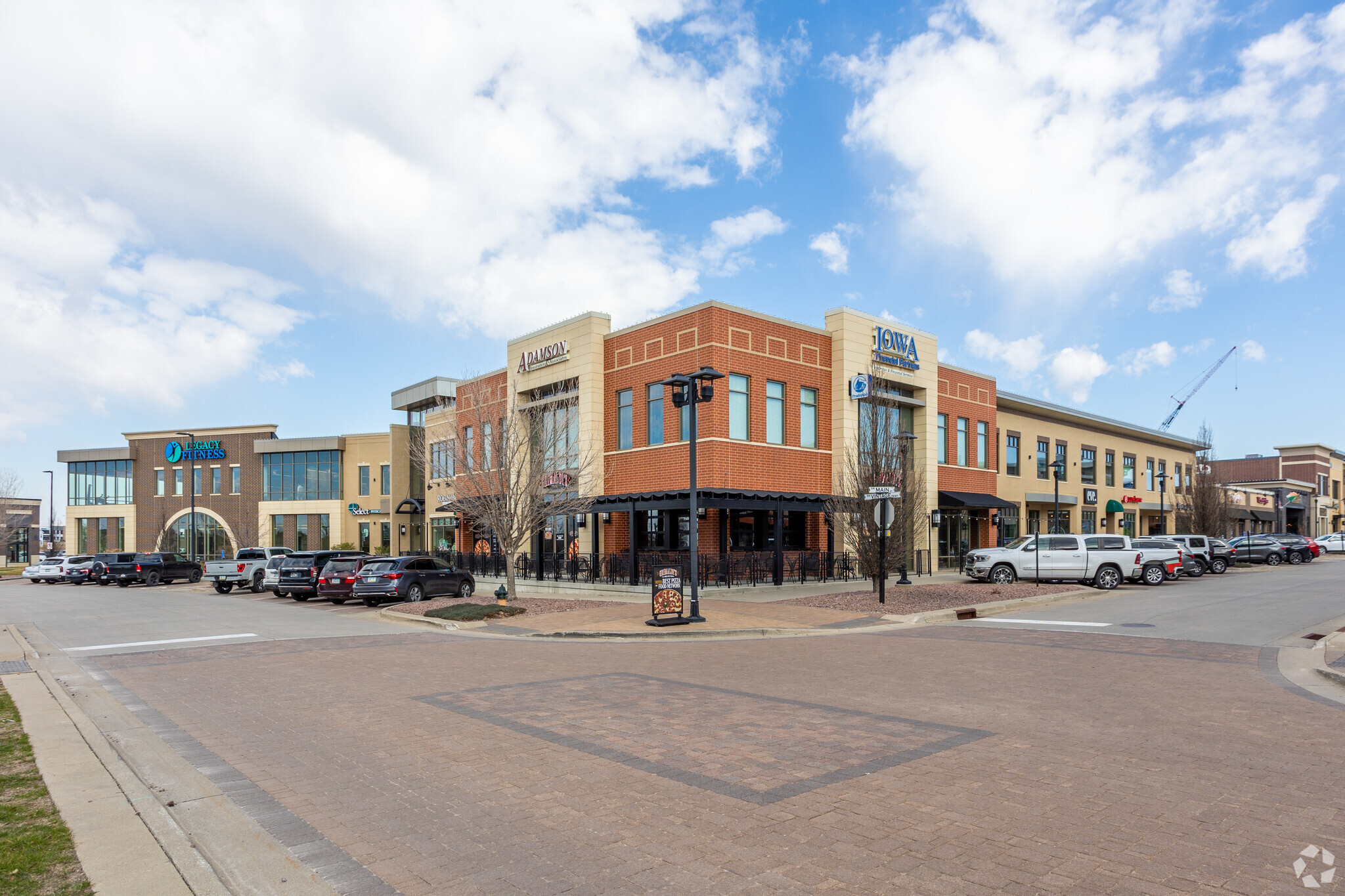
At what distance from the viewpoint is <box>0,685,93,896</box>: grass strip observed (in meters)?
4.65

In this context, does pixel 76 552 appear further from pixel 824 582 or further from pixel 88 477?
pixel 824 582

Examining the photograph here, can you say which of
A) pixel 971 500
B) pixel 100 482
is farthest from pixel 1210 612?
pixel 100 482

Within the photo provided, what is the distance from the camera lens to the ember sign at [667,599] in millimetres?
18297

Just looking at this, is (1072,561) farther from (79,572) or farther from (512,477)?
(79,572)

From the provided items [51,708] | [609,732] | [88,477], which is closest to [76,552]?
[88,477]

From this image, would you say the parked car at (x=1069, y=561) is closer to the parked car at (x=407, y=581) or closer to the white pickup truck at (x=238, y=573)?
the parked car at (x=407, y=581)

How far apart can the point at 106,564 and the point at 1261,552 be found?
61.5 m

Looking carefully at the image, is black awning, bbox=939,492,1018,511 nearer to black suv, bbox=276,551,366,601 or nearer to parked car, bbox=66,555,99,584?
black suv, bbox=276,551,366,601

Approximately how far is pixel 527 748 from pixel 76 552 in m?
84.6

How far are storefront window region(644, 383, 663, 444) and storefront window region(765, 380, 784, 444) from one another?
3835 mm

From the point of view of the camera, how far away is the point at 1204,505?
47281 mm

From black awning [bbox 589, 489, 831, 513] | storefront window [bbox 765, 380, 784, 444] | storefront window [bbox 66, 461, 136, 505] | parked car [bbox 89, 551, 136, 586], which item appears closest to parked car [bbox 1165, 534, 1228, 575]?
black awning [bbox 589, 489, 831, 513]

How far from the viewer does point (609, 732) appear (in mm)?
8477

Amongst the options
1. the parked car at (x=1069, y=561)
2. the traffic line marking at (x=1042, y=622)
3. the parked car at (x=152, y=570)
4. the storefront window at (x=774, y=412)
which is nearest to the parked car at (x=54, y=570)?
the parked car at (x=152, y=570)
